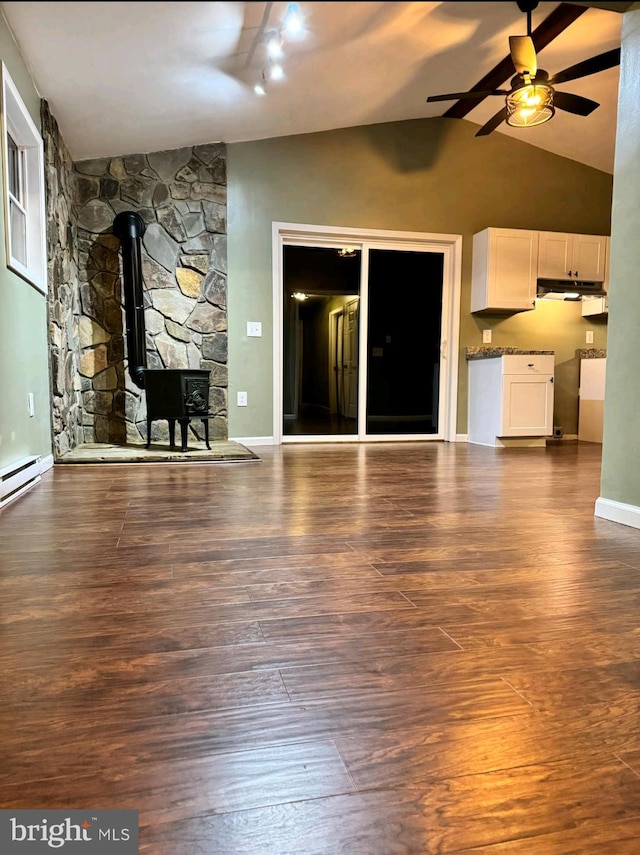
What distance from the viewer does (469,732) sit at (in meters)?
0.83

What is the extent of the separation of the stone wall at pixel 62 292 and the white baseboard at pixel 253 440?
1265 mm

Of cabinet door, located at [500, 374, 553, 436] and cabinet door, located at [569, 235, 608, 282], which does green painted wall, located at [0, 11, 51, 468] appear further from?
cabinet door, located at [569, 235, 608, 282]

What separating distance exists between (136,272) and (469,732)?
4194 millimetres

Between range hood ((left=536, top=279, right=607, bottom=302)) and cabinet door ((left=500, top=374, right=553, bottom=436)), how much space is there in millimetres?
858

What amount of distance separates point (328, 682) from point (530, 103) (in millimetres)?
3557

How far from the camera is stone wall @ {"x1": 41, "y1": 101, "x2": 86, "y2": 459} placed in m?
3.47

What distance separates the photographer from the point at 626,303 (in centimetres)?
216

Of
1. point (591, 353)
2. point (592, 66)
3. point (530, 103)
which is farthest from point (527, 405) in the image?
point (592, 66)

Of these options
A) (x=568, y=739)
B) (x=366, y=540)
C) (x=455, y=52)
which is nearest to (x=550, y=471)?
(x=366, y=540)

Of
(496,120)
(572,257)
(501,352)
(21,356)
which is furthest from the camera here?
(572,257)

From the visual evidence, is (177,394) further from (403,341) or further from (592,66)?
(592,66)

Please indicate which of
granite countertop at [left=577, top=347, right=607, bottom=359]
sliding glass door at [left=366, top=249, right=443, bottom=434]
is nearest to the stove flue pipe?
sliding glass door at [left=366, top=249, right=443, bottom=434]

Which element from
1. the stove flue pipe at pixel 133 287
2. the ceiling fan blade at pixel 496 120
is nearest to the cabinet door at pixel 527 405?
the ceiling fan blade at pixel 496 120

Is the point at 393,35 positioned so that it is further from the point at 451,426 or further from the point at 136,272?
the point at 451,426
